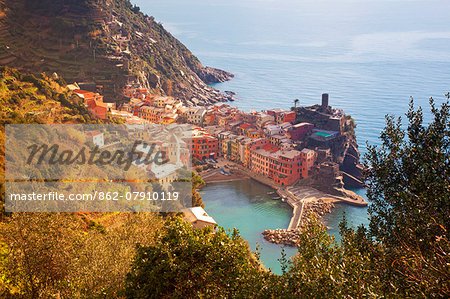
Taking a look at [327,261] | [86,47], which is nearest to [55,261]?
[327,261]

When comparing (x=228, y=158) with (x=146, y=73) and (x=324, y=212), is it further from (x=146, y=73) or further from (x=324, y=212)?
(x=146, y=73)

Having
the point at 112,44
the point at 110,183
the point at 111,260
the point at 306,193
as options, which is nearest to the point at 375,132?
the point at 306,193

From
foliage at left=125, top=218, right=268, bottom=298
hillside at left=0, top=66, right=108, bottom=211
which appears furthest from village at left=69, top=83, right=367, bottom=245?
foliage at left=125, top=218, right=268, bottom=298

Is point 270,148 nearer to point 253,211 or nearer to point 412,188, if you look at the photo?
point 253,211

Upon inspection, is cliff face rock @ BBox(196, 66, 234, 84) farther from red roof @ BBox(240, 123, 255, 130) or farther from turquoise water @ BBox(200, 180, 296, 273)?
turquoise water @ BBox(200, 180, 296, 273)

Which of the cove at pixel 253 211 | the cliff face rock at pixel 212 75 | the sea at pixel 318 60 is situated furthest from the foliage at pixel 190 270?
the cliff face rock at pixel 212 75
